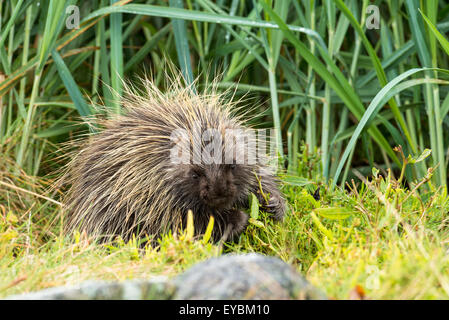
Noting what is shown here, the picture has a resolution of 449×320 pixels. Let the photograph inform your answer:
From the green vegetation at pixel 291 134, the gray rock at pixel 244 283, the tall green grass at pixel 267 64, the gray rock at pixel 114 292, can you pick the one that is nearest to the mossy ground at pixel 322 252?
the green vegetation at pixel 291 134

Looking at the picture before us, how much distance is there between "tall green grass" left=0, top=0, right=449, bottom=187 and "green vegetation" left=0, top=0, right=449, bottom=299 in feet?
0.04

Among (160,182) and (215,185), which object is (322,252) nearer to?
(215,185)

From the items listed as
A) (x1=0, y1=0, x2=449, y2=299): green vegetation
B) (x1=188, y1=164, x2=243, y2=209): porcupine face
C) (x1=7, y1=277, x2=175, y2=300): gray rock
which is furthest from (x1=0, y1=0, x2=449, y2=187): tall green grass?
(x1=7, y1=277, x2=175, y2=300): gray rock

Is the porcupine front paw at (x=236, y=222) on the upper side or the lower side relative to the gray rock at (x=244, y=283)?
lower

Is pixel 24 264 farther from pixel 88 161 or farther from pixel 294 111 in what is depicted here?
pixel 294 111

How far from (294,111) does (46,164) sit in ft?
5.53

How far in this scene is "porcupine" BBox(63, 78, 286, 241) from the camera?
8.58ft

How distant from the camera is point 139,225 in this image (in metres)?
2.78

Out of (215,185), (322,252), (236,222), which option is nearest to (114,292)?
(322,252)

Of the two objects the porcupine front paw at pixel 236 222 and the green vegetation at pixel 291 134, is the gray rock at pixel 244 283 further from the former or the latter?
the porcupine front paw at pixel 236 222

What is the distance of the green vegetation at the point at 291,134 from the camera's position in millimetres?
1976

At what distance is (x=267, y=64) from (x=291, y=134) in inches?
18.0

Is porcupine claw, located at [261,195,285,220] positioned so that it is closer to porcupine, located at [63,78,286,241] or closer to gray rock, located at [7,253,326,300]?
porcupine, located at [63,78,286,241]

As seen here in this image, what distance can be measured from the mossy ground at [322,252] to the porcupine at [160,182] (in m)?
0.14
